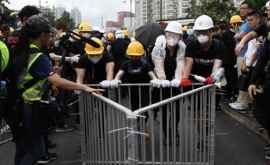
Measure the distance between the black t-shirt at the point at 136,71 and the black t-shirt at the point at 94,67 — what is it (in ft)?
0.93

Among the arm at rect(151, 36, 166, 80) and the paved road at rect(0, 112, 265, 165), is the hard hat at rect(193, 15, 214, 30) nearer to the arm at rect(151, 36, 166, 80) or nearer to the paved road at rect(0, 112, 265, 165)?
the arm at rect(151, 36, 166, 80)

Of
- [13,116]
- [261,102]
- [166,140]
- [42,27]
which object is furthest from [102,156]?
[261,102]

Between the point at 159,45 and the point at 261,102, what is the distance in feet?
6.74

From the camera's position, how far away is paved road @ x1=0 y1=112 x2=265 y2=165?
661 centimetres

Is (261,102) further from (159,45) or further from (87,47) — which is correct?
(87,47)

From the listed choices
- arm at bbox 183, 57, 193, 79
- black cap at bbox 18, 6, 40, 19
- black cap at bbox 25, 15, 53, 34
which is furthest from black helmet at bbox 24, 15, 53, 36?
arm at bbox 183, 57, 193, 79

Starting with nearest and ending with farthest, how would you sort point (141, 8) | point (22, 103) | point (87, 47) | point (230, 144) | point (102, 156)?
1. point (22, 103)
2. point (102, 156)
3. point (87, 47)
4. point (230, 144)
5. point (141, 8)

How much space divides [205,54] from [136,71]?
1.03 metres

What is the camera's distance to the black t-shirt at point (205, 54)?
665 centimetres

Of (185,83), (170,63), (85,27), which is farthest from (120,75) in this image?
(85,27)

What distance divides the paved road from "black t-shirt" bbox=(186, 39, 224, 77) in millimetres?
1232

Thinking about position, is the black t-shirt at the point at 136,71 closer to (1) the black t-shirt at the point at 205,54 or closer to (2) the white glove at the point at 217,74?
(1) the black t-shirt at the point at 205,54

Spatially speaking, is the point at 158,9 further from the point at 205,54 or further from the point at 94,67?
the point at 205,54

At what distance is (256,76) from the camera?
5645mm
